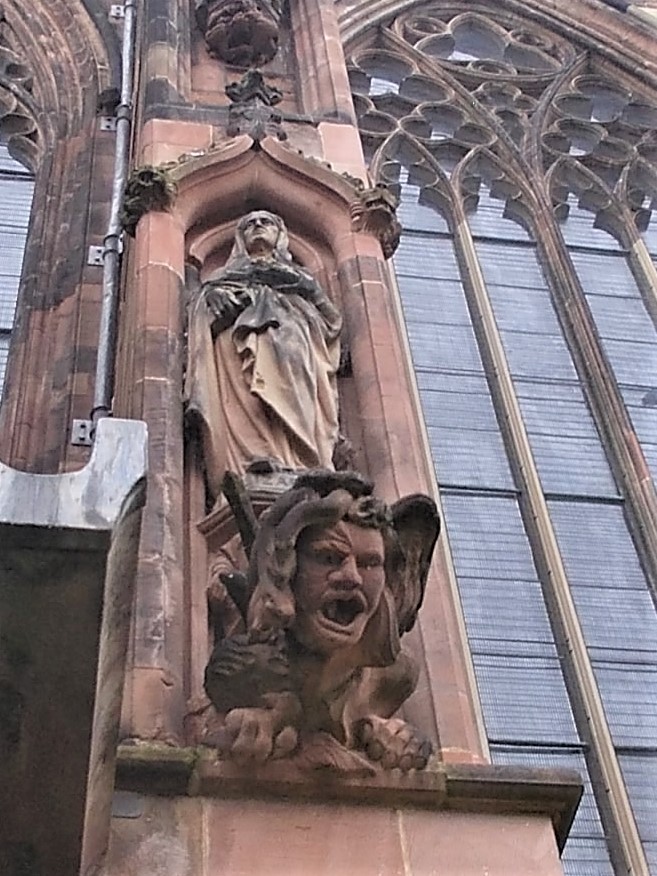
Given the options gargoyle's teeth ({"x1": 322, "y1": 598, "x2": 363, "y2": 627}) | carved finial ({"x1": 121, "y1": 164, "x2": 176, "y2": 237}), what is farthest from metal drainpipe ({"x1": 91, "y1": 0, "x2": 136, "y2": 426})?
gargoyle's teeth ({"x1": 322, "y1": 598, "x2": 363, "y2": 627})

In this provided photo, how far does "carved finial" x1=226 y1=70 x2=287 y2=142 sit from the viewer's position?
26.5ft

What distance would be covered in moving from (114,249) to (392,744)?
4.10m

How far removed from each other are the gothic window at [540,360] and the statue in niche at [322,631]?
223cm

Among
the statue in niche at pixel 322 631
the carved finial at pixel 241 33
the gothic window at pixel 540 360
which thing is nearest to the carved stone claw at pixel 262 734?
the statue in niche at pixel 322 631

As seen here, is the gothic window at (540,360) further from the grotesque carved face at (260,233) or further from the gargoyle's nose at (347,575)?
the gargoyle's nose at (347,575)

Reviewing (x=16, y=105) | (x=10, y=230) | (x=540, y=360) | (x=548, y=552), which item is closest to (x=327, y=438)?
(x=548, y=552)

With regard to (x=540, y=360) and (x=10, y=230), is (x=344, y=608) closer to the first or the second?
(x=540, y=360)

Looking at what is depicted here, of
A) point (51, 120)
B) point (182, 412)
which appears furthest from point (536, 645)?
point (51, 120)

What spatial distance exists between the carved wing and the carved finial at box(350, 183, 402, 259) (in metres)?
2.89

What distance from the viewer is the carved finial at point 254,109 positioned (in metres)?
8.09

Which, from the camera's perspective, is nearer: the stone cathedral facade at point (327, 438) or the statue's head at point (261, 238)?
the stone cathedral facade at point (327, 438)

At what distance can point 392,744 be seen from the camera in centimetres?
486

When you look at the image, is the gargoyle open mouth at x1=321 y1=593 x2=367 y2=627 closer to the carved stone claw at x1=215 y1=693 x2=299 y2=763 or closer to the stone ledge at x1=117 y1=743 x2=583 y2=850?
the carved stone claw at x1=215 y1=693 x2=299 y2=763

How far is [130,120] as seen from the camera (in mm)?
9531
